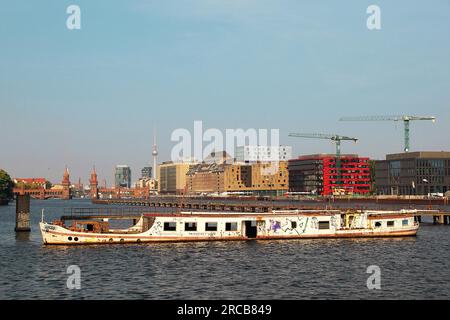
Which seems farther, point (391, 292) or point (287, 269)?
point (287, 269)

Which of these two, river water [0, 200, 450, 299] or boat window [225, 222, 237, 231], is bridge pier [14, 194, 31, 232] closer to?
river water [0, 200, 450, 299]

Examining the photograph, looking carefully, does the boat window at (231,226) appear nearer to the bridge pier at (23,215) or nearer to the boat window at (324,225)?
the boat window at (324,225)

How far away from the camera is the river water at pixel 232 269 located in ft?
164

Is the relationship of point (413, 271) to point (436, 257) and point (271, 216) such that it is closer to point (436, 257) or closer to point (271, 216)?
point (436, 257)

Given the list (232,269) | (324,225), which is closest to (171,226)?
(324,225)

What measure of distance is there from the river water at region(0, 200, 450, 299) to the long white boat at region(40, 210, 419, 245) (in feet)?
6.73

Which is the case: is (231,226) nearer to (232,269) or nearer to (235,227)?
(235,227)

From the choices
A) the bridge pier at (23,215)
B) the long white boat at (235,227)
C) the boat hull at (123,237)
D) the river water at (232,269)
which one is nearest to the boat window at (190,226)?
the long white boat at (235,227)

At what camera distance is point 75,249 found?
3098 inches

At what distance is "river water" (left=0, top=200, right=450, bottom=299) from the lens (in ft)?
164

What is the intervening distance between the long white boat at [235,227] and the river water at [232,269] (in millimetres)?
2052

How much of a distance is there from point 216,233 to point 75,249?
20463 mm

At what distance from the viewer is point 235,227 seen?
293ft
